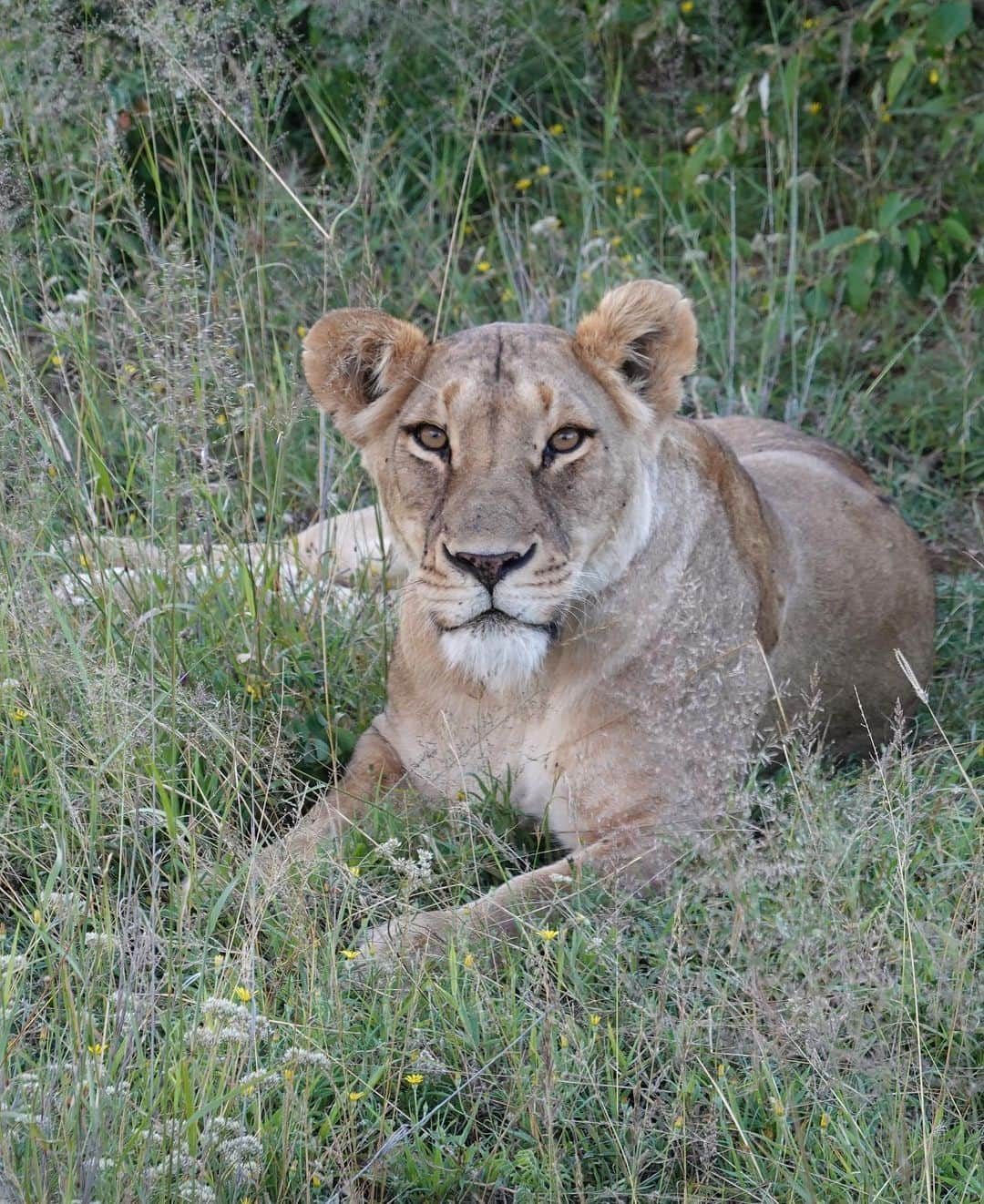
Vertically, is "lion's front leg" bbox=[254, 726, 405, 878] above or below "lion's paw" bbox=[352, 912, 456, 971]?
below

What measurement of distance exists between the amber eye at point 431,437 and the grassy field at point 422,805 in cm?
26

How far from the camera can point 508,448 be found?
3.38m

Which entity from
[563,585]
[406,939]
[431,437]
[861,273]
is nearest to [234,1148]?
[406,939]

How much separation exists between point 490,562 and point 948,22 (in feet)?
7.94

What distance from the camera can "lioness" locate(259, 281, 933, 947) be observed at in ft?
10.9

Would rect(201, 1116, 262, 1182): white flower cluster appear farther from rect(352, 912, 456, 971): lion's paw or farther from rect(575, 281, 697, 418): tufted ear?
rect(575, 281, 697, 418): tufted ear

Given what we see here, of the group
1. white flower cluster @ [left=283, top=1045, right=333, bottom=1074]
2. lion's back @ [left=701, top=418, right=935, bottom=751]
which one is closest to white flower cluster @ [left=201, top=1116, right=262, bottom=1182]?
white flower cluster @ [left=283, top=1045, right=333, bottom=1074]

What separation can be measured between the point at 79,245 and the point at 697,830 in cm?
209

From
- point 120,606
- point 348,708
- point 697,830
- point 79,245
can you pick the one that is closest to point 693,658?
point 697,830

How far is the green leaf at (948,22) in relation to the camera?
4699 mm

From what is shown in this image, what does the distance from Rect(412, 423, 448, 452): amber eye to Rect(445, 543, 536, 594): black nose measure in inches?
11.7

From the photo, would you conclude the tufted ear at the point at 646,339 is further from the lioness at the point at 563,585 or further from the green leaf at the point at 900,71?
the green leaf at the point at 900,71

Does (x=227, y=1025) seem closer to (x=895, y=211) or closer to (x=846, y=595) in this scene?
(x=846, y=595)

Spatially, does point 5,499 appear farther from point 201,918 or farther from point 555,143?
point 555,143
